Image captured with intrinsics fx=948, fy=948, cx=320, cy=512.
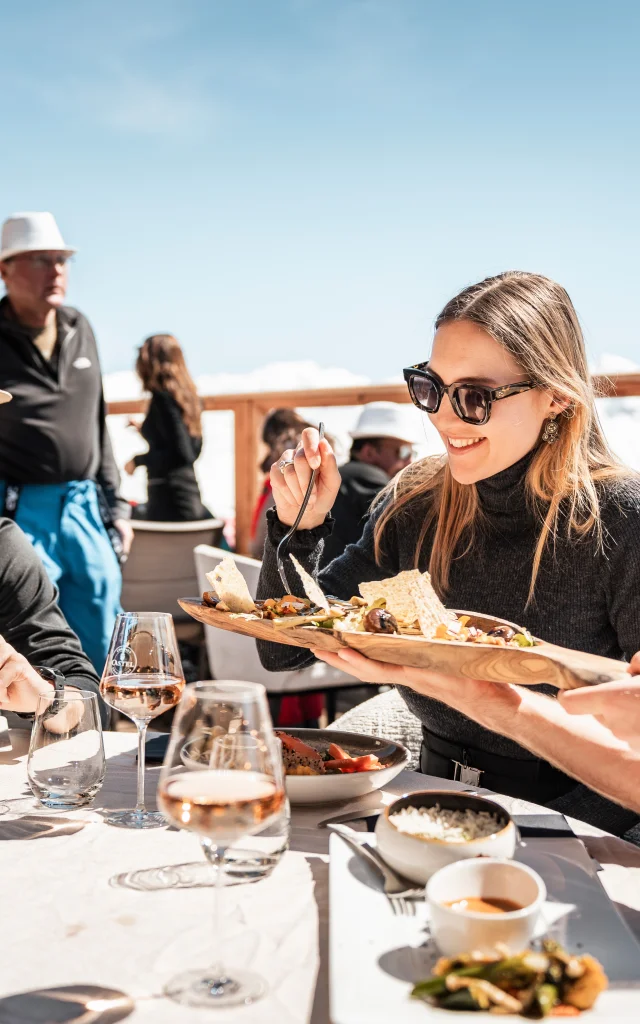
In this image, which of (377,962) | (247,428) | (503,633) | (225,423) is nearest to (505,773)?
(503,633)

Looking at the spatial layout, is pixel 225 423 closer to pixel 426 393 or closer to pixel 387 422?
pixel 387 422

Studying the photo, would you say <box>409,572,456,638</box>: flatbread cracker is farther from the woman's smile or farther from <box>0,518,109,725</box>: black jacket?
<box>0,518,109,725</box>: black jacket

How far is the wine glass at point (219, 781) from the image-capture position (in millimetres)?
789

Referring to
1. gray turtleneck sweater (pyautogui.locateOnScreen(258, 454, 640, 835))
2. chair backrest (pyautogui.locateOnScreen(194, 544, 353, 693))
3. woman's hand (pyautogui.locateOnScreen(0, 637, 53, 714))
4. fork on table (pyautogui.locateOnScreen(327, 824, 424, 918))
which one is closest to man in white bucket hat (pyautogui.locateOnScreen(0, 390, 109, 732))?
woman's hand (pyautogui.locateOnScreen(0, 637, 53, 714))

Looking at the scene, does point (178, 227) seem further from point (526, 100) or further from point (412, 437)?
point (412, 437)

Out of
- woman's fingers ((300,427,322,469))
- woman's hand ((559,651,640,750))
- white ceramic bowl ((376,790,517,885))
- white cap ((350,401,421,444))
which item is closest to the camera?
white ceramic bowl ((376,790,517,885))

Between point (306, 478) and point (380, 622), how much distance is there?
61 centimetres

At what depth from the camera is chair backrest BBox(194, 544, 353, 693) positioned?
344 cm

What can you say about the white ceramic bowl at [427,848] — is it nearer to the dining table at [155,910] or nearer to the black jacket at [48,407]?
the dining table at [155,910]

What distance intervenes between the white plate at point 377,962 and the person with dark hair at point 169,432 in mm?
4335

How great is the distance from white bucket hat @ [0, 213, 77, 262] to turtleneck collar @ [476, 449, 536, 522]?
2255 mm

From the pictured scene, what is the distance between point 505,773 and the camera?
1.73 meters

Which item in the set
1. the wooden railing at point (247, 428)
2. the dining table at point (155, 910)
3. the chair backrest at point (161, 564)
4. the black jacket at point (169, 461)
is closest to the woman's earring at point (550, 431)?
the dining table at point (155, 910)

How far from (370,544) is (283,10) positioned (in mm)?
11177
